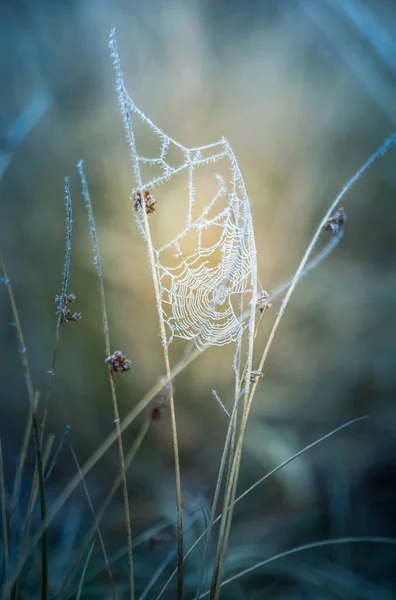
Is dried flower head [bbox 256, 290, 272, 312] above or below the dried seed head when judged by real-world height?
above

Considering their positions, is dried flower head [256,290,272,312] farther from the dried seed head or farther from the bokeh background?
the bokeh background

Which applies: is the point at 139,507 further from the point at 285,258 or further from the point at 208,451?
the point at 285,258

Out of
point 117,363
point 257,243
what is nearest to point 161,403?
point 117,363

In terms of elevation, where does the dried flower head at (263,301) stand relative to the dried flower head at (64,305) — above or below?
below

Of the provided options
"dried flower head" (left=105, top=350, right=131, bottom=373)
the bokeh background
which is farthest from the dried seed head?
the bokeh background

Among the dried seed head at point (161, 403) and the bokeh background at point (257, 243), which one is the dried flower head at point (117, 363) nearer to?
the dried seed head at point (161, 403)

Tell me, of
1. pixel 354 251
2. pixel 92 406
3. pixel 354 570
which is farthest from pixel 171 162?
pixel 354 570

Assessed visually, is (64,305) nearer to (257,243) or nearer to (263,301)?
(263,301)

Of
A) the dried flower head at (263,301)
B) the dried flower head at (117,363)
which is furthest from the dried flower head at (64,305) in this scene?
the dried flower head at (263,301)
